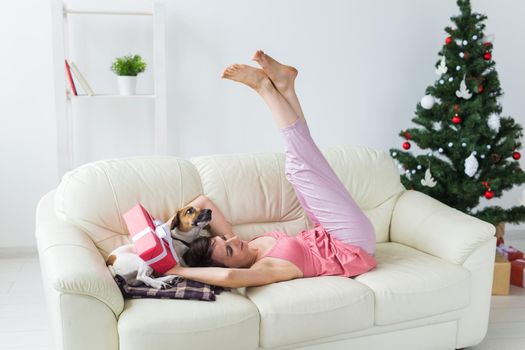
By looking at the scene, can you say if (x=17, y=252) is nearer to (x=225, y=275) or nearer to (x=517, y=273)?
(x=225, y=275)

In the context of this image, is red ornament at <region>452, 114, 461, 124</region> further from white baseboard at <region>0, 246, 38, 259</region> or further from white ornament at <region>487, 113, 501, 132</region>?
white baseboard at <region>0, 246, 38, 259</region>

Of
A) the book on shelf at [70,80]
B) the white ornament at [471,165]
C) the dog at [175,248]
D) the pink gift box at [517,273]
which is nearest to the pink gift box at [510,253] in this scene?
the pink gift box at [517,273]

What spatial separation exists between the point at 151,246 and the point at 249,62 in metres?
2.08

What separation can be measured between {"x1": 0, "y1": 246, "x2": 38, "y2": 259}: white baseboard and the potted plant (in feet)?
3.99

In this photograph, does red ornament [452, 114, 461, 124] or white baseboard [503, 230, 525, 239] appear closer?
red ornament [452, 114, 461, 124]

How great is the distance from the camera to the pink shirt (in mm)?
2533

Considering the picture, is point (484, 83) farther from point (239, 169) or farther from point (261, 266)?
point (261, 266)

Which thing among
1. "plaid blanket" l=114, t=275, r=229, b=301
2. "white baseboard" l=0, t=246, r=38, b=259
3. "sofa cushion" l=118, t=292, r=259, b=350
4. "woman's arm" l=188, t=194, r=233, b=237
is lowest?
"white baseboard" l=0, t=246, r=38, b=259

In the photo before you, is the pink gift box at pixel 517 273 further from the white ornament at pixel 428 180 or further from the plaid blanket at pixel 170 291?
the plaid blanket at pixel 170 291

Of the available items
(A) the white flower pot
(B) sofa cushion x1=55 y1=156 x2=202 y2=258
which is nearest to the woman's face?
(B) sofa cushion x1=55 y1=156 x2=202 y2=258

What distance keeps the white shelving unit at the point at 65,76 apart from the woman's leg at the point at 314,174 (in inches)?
42.5

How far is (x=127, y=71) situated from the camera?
11.7 ft

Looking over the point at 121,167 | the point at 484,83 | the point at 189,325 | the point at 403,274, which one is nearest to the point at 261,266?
the point at 189,325

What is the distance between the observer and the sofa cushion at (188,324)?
206 centimetres
